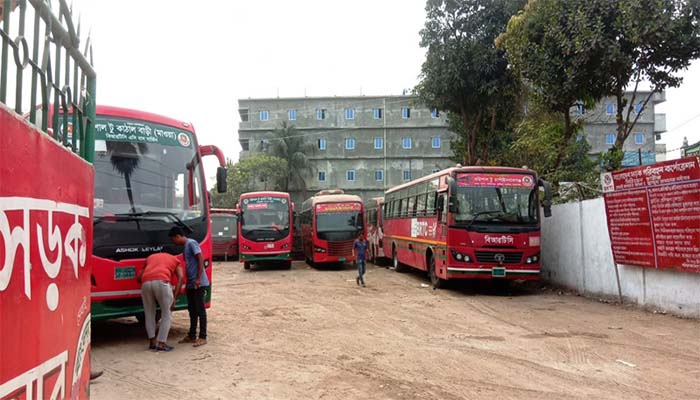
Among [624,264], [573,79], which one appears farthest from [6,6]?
[573,79]

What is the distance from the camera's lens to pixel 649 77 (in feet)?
41.9

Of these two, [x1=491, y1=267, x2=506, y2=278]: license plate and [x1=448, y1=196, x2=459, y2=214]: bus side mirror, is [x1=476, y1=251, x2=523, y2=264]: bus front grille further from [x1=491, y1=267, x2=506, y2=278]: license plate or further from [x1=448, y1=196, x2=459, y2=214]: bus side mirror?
[x1=448, y1=196, x2=459, y2=214]: bus side mirror

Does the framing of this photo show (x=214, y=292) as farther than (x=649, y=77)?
Result: Yes

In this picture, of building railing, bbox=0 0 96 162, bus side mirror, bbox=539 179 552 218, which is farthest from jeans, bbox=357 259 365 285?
building railing, bbox=0 0 96 162

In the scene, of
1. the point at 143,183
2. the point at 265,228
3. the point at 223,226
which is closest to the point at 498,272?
the point at 143,183

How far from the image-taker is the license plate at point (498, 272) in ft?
39.1

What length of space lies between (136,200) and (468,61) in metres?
14.8

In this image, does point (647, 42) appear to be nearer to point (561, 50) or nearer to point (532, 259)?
point (561, 50)

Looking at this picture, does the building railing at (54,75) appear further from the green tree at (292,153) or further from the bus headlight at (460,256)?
the green tree at (292,153)

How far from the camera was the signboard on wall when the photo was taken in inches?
335

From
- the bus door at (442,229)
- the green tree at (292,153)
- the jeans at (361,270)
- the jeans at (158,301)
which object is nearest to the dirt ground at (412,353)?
the jeans at (158,301)

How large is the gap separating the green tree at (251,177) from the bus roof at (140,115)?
36.9 metres

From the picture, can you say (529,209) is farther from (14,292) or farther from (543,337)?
(14,292)

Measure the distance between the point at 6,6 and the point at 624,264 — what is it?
1089 centimetres
